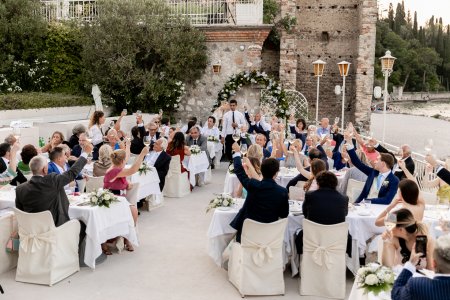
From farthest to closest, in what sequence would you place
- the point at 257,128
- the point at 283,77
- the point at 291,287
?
the point at 283,77 < the point at 257,128 < the point at 291,287

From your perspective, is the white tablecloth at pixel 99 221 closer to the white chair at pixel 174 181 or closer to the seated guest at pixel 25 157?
the seated guest at pixel 25 157

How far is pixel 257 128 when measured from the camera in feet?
44.7

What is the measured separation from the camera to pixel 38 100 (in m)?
14.5

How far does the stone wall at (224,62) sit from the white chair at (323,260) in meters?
11.9

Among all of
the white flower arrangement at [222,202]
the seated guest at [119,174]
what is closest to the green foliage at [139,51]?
the seated guest at [119,174]

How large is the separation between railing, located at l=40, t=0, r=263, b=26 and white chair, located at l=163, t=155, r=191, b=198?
8.43m

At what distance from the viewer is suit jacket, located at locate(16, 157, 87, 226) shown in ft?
18.9

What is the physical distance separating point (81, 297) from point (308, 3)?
21434 mm

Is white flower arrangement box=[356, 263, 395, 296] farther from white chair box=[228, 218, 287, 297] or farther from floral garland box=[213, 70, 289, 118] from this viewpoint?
floral garland box=[213, 70, 289, 118]

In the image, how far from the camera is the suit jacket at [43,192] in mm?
5758

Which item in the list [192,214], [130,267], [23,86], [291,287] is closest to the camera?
[291,287]

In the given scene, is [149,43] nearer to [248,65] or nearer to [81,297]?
[248,65]

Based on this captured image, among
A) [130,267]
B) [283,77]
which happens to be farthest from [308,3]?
[130,267]

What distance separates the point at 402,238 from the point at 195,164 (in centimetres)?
746
